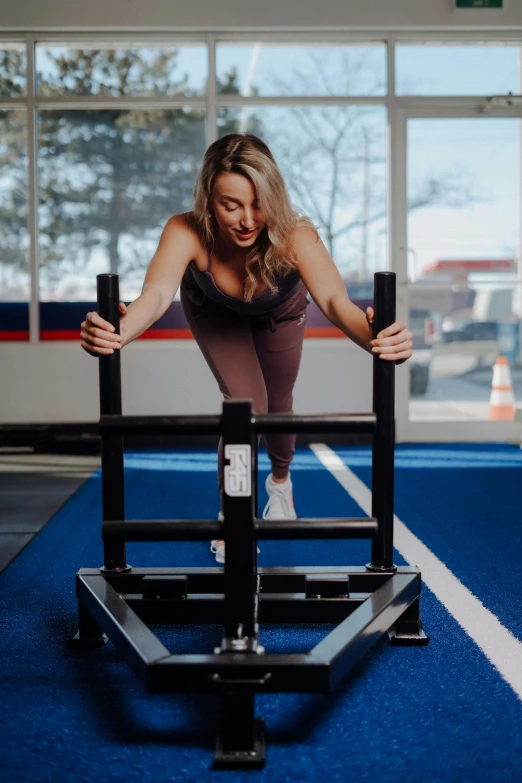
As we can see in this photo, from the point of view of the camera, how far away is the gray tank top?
89.7 inches

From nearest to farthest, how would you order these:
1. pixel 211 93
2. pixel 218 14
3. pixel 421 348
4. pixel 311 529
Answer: pixel 311 529, pixel 218 14, pixel 211 93, pixel 421 348

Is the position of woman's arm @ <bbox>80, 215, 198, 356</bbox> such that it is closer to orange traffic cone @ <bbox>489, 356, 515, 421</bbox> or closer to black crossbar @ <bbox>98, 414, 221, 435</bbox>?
black crossbar @ <bbox>98, 414, 221, 435</bbox>

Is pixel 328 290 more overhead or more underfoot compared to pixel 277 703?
more overhead

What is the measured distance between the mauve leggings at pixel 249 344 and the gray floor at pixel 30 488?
1.02m

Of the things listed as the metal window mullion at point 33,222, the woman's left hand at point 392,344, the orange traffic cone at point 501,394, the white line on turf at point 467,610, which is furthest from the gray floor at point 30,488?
the orange traffic cone at point 501,394

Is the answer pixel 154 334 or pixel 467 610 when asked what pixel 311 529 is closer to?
pixel 467 610

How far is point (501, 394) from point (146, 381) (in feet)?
8.71

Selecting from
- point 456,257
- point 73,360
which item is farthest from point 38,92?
point 456,257

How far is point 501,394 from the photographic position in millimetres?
6090

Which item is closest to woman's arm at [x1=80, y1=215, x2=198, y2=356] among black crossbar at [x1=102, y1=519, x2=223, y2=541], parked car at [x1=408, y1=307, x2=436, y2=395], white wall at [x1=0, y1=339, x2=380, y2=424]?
black crossbar at [x1=102, y1=519, x2=223, y2=541]

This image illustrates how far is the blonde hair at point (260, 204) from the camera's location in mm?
2018

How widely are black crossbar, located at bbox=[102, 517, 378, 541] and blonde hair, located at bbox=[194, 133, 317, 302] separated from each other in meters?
0.80

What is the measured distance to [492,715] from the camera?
1.59m

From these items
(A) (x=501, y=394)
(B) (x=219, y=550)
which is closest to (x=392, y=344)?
(B) (x=219, y=550)
